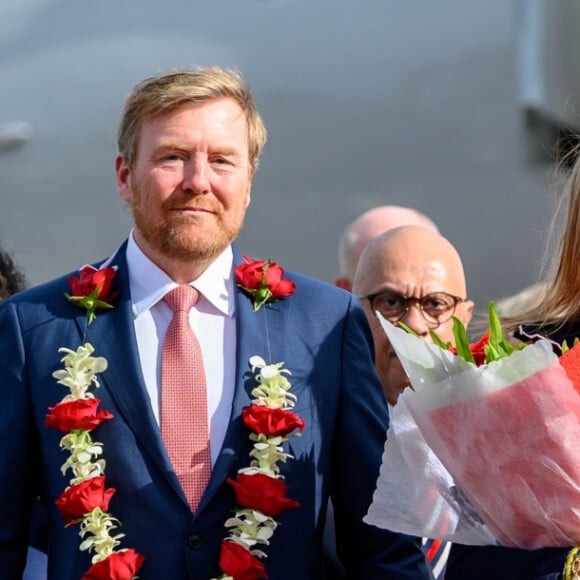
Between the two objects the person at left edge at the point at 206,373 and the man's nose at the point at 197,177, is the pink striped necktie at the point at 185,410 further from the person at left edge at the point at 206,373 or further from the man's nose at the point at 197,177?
the man's nose at the point at 197,177

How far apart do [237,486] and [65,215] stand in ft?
15.4

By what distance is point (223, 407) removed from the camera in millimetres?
3438

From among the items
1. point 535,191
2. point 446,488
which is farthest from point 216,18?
point 446,488

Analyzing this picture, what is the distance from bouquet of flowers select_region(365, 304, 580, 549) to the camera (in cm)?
271

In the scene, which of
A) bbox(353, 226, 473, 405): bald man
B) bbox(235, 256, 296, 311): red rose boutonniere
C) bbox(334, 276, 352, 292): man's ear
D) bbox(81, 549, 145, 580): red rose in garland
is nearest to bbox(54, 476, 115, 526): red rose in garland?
bbox(81, 549, 145, 580): red rose in garland

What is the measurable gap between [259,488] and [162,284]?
0.54 m

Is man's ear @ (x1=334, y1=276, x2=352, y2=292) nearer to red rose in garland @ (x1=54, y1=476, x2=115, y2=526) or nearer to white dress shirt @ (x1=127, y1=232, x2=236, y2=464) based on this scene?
white dress shirt @ (x1=127, y1=232, x2=236, y2=464)

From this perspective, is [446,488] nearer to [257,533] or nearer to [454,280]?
[257,533]

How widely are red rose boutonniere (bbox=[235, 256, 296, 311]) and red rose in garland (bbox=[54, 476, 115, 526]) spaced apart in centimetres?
55

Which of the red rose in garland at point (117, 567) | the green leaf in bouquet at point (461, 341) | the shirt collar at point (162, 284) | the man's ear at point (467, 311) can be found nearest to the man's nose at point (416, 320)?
the man's ear at point (467, 311)

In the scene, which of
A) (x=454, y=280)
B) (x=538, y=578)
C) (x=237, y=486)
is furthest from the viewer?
(x=454, y=280)

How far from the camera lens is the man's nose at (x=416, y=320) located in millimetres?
4426

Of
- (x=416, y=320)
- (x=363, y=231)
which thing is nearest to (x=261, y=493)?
(x=416, y=320)

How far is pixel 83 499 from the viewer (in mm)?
3258
